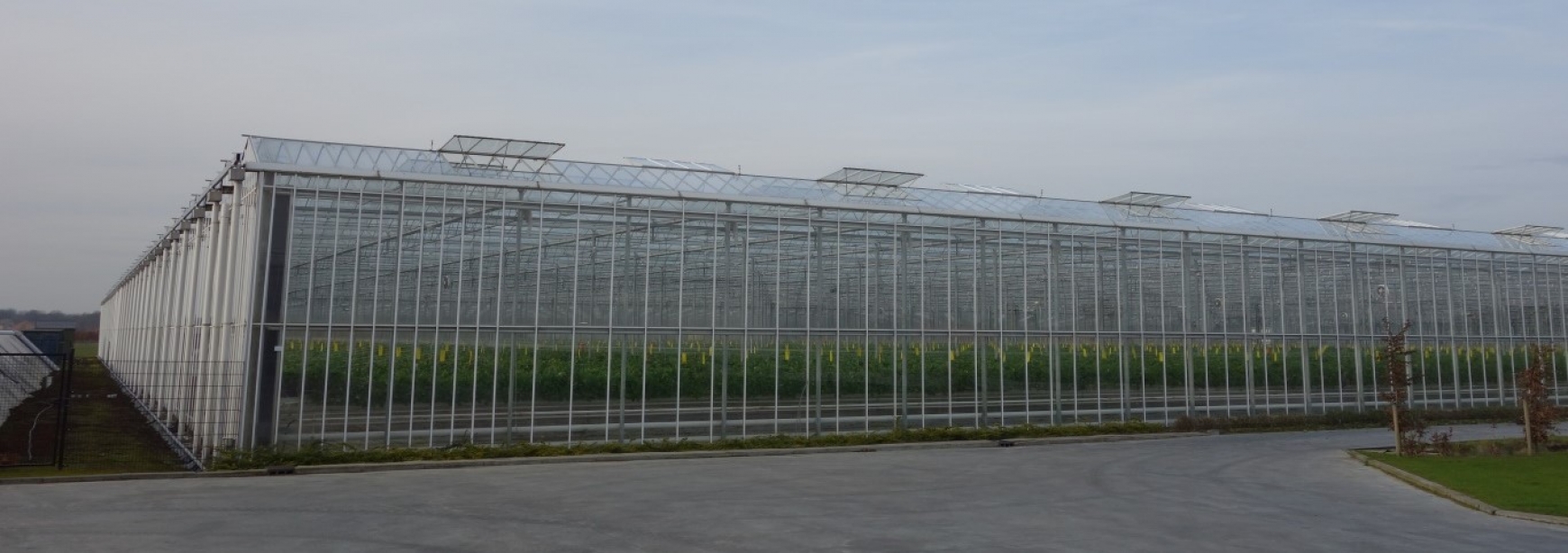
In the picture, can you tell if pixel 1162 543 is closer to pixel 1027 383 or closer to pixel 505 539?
pixel 505 539

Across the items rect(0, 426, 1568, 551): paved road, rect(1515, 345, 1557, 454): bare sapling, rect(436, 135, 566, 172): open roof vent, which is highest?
rect(436, 135, 566, 172): open roof vent

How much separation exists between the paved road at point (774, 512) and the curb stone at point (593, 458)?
495 mm

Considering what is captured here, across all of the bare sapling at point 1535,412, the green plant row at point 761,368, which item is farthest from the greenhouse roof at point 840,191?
the bare sapling at point 1535,412

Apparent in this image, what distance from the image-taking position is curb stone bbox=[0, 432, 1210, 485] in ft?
54.7

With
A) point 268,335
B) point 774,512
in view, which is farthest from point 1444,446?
point 268,335

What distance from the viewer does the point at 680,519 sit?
13016mm

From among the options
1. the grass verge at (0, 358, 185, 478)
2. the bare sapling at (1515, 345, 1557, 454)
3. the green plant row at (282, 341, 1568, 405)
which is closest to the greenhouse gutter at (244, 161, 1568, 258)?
the green plant row at (282, 341, 1568, 405)

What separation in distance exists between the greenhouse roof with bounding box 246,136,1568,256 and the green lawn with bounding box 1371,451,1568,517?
10677 mm

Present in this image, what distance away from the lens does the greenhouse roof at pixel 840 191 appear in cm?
2059

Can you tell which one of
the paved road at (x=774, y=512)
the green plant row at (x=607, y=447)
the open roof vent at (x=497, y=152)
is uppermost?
the open roof vent at (x=497, y=152)

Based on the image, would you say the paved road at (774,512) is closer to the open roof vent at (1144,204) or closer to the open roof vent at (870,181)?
the open roof vent at (870,181)

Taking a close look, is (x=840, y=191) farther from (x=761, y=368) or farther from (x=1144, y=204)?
(x=1144, y=204)

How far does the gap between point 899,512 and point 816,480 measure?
365cm

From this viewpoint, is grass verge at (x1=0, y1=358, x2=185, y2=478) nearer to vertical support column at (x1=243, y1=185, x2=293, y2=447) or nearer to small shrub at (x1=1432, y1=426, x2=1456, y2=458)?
vertical support column at (x1=243, y1=185, x2=293, y2=447)
